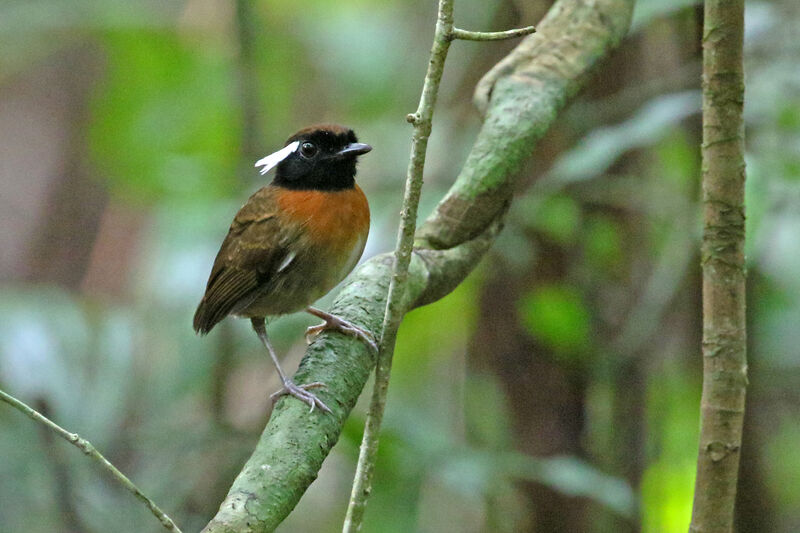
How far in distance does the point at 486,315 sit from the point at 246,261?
1.78m

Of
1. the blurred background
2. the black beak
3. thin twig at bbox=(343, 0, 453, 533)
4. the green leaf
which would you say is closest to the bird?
the black beak

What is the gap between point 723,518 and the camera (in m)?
2.11

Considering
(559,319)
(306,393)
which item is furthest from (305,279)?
(559,319)

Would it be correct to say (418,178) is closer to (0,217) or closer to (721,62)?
(721,62)

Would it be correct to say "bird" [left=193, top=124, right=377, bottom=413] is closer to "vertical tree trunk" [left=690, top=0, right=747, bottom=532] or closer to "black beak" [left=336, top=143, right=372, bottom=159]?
"black beak" [left=336, top=143, right=372, bottom=159]

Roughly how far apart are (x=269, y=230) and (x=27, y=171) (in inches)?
194

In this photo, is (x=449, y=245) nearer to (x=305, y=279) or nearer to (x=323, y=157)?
(x=305, y=279)

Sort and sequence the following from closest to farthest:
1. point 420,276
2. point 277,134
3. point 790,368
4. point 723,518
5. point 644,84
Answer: point 723,518
point 420,276
point 644,84
point 790,368
point 277,134

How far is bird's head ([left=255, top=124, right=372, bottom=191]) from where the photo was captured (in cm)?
342

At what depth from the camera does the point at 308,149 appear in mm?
3463

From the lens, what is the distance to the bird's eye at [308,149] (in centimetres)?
344

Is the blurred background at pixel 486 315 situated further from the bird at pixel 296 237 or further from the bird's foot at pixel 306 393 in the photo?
the bird's foot at pixel 306 393

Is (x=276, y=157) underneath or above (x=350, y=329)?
above

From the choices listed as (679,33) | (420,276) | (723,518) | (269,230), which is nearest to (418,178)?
(420,276)
